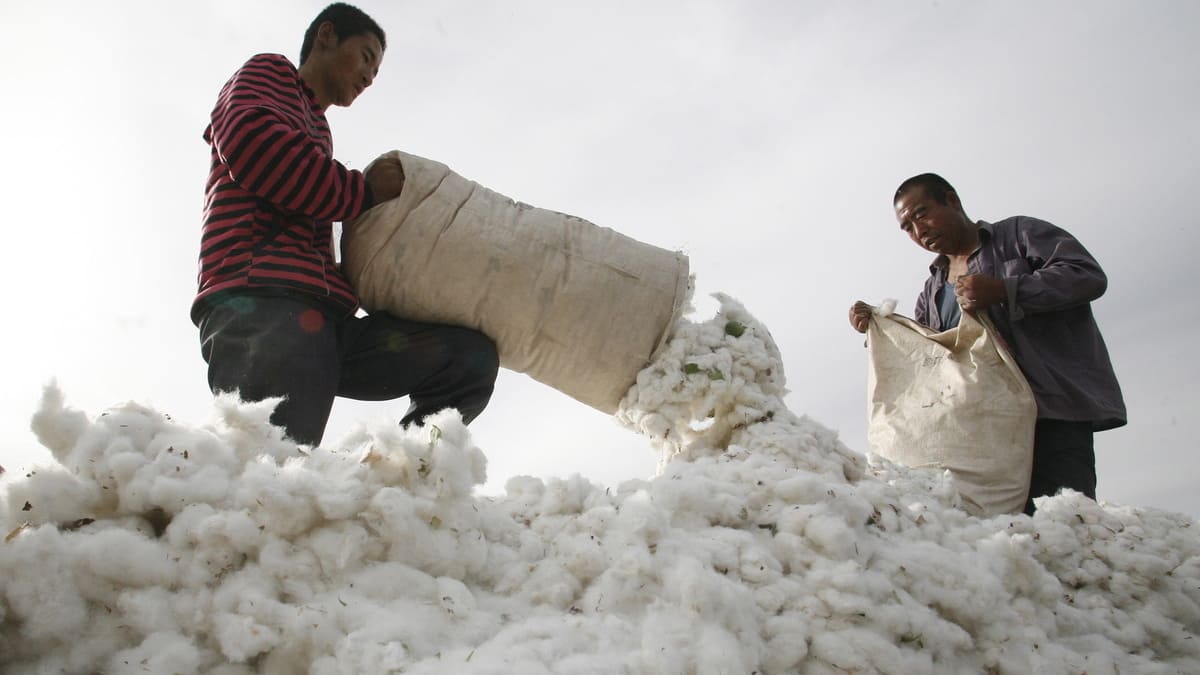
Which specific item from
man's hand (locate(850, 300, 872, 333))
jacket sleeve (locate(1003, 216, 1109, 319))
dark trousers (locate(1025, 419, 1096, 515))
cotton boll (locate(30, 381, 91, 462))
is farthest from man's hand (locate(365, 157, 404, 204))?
dark trousers (locate(1025, 419, 1096, 515))

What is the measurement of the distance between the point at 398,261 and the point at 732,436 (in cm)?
90

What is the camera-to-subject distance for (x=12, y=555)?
2.82ft

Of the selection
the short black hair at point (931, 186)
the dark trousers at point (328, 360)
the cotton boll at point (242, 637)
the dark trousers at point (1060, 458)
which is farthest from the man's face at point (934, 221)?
the cotton boll at point (242, 637)

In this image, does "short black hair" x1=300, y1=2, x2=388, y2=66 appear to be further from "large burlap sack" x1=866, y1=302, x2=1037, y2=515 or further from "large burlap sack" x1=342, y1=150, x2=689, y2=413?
"large burlap sack" x1=866, y1=302, x2=1037, y2=515

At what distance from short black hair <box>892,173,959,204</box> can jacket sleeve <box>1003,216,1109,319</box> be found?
401 millimetres

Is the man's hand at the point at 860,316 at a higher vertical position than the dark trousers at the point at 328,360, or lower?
higher

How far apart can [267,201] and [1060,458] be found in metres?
2.21

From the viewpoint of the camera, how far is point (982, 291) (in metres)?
2.28

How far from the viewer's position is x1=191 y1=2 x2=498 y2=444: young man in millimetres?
1593

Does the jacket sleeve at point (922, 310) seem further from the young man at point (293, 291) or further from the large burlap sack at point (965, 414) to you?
the young man at point (293, 291)

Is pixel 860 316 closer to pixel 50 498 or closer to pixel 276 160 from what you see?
pixel 276 160

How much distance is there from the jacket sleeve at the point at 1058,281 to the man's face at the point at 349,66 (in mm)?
1935

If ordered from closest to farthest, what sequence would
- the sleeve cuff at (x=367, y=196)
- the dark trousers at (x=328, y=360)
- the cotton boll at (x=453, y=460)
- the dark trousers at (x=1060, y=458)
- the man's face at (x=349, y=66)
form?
the cotton boll at (x=453, y=460) → the dark trousers at (x=328, y=360) → the sleeve cuff at (x=367, y=196) → the man's face at (x=349, y=66) → the dark trousers at (x=1060, y=458)

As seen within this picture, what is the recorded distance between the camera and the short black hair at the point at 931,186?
267 centimetres
